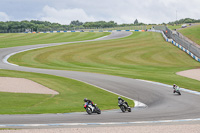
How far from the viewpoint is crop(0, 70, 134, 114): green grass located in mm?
18419

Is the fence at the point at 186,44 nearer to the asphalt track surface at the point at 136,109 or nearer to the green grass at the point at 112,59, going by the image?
the green grass at the point at 112,59

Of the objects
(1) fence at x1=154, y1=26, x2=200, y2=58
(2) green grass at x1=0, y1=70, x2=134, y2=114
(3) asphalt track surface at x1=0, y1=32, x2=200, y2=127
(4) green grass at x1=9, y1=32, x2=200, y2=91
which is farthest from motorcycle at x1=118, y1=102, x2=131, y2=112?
(1) fence at x1=154, y1=26, x2=200, y2=58

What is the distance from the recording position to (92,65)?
46.8 m

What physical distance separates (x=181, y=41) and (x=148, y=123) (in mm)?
56052

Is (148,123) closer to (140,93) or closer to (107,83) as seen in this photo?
(140,93)

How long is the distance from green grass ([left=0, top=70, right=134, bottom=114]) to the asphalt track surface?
140 cm

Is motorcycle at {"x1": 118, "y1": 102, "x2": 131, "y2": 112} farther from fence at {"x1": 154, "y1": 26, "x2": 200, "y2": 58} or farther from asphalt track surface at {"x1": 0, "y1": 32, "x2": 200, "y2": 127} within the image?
fence at {"x1": 154, "y1": 26, "x2": 200, "y2": 58}

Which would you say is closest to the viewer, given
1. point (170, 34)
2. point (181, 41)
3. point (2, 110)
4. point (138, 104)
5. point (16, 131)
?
point (16, 131)

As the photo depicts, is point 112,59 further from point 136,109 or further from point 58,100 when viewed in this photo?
point 136,109

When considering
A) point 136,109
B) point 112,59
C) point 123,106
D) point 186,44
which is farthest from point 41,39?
point 123,106

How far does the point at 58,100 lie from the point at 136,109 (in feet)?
18.6

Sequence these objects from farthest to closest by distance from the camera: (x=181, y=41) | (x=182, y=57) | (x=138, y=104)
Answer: (x=181, y=41)
(x=182, y=57)
(x=138, y=104)

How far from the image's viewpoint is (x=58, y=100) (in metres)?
21.6

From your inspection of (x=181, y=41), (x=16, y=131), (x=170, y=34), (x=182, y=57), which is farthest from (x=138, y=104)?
(x=170, y=34)
